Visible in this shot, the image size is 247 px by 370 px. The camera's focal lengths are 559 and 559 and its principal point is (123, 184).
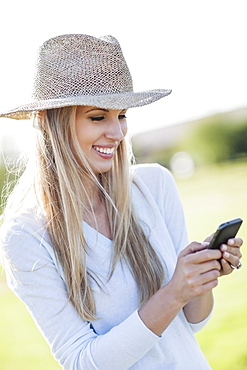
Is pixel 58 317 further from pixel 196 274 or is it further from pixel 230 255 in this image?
pixel 230 255

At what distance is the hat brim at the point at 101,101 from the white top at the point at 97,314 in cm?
34

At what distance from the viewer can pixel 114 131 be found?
1.76 m

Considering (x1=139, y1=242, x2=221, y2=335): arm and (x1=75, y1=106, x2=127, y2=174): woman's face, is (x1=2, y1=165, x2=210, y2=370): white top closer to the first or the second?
(x1=139, y1=242, x2=221, y2=335): arm

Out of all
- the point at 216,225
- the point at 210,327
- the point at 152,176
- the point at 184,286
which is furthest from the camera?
the point at 216,225

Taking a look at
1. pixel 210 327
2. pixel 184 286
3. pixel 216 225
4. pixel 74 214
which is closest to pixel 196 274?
pixel 184 286

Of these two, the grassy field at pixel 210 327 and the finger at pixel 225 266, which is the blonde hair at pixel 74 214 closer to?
the finger at pixel 225 266

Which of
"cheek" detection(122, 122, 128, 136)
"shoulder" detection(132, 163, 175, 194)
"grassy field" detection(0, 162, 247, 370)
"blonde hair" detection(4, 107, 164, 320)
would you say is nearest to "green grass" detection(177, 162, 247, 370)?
"grassy field" detection(0, 162, 247, 370)

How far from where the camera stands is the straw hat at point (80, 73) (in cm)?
177

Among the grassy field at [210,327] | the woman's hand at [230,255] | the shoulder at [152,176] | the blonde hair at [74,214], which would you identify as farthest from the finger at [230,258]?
the grassy field at [210,327]

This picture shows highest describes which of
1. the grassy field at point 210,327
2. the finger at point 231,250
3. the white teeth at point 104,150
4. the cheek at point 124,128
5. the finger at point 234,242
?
the cheek at point 124,128

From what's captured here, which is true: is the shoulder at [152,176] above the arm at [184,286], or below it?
above

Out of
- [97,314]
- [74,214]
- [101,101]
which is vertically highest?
[101,101]

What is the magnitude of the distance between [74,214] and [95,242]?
0.12 metres

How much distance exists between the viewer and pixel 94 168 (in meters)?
1.82
